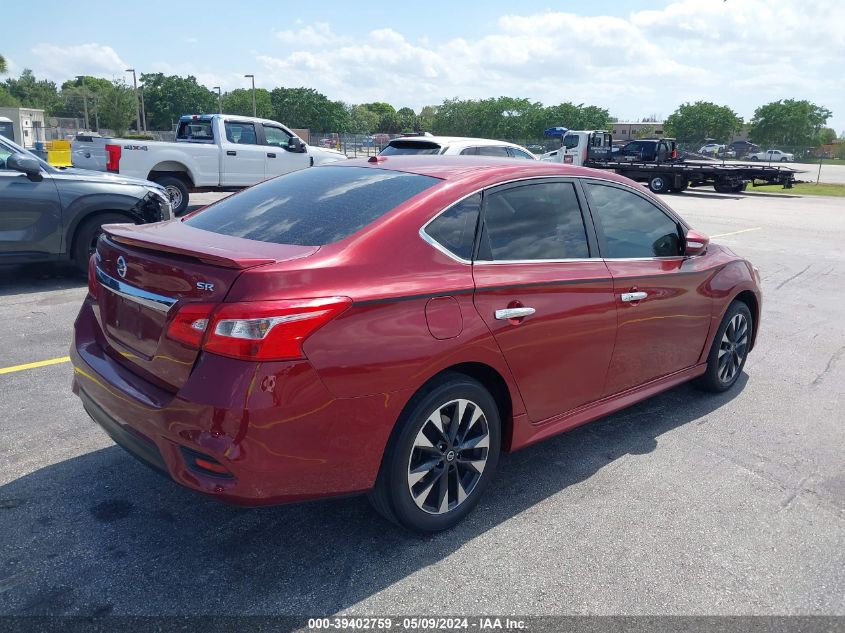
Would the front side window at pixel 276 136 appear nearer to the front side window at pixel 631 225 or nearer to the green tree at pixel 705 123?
the front side window at pixel 631 225

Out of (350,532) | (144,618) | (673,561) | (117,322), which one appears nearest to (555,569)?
(673,561)

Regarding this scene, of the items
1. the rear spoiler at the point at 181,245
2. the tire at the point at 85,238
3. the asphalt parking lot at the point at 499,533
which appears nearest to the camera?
the rear spoiler at the point at 181,245

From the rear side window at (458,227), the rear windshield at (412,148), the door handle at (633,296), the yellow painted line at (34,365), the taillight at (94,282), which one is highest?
the rear windshield at (412,148)

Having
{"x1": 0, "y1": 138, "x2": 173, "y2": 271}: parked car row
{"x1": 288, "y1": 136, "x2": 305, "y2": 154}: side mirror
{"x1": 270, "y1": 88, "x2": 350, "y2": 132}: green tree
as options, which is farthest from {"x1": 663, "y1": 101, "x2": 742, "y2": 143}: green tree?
{"x1": 0, "y1": 138, "x2": 173, "y2": 271}: parked car row

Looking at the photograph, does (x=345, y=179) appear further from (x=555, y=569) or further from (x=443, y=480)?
(x=555, y=569)

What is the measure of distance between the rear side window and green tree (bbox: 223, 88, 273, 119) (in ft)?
329

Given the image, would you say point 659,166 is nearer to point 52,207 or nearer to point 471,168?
point 52,207

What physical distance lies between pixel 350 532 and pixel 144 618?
0.94 meters

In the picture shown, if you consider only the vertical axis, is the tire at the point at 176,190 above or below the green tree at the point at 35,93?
below

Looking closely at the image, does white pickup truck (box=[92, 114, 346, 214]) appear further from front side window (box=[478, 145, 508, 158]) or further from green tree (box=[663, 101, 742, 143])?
green tree (box=[663, 101, 742, 143])

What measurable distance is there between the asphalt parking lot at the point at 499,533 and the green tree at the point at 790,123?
9317 cm

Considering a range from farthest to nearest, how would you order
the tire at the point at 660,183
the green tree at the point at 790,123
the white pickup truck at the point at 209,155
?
the green tree at the point at 790,123 < the tire at the point at 660,183 < the white pickup truck at the point at 209,155

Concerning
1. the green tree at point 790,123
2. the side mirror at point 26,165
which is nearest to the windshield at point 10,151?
the side mirror at point 26,165

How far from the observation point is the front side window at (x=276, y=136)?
49.6ft
